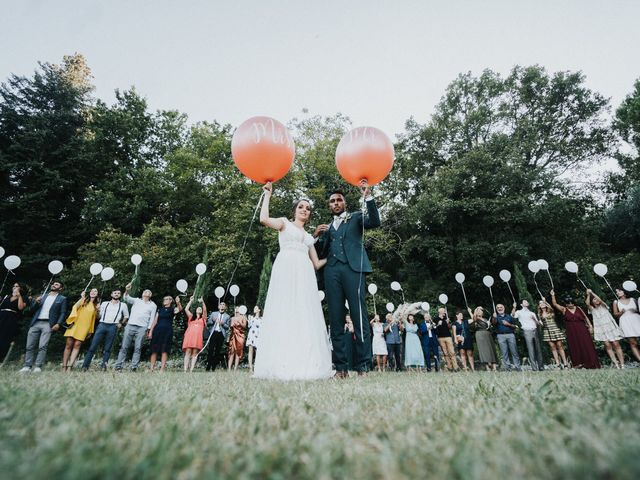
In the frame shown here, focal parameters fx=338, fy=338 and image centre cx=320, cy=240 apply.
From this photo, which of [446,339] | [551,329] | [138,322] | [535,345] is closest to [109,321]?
[138,322]

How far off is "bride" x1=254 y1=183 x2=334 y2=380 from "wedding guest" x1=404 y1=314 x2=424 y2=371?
848cm

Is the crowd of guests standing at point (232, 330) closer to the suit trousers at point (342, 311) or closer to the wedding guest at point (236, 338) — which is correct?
the wedding guest at point (236, 338)

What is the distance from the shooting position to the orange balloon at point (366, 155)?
4.46 meters

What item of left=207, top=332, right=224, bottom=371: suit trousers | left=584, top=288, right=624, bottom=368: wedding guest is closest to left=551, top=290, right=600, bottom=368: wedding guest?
left=584, top=288, right=624, bottom=368: wedding guest

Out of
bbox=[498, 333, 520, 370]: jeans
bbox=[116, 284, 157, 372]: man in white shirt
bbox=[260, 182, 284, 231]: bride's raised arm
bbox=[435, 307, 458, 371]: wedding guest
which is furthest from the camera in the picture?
bbox=[435, 307, 458, 371]: wedding guest

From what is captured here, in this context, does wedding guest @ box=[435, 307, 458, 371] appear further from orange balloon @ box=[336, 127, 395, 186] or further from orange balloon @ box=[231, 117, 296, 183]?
orange balloon @ box=[231, 117, 296, 183]

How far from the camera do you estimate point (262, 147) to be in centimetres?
433

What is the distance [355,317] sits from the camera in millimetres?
4422

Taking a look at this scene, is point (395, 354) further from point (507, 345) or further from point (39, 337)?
point (39, 337)

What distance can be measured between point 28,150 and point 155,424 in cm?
2683

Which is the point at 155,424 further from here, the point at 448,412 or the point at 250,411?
the point at 448,412

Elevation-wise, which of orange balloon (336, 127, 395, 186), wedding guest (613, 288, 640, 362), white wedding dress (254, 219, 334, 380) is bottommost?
white wedding dress (254, 219, 334, 380)

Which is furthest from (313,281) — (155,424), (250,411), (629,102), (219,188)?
(629,102)

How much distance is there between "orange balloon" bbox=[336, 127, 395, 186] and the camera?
4.46m
